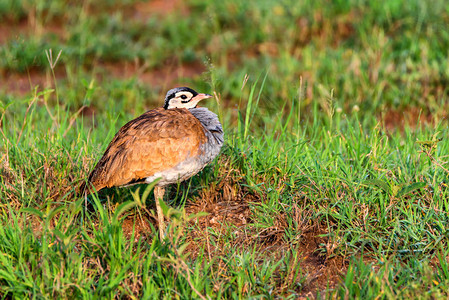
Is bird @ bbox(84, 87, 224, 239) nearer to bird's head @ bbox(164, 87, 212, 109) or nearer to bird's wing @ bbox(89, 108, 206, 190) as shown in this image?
bird's wing @ bbox(89, 108, 206, 190)

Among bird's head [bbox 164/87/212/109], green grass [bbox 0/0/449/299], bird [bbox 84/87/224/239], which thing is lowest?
green grass [bbox 0/0/449/299]

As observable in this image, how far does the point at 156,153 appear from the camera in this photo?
3984mm

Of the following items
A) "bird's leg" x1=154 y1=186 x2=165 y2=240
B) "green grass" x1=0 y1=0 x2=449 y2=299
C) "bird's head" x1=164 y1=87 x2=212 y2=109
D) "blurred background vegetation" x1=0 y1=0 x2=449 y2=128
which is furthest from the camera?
"blurred background vegetation" x1=0 y1=0 x2=449 y2=128

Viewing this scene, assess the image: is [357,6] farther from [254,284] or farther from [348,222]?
[254,284]

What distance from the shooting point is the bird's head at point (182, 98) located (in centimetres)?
450

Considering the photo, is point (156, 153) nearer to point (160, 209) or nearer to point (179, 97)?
point (160, 209)

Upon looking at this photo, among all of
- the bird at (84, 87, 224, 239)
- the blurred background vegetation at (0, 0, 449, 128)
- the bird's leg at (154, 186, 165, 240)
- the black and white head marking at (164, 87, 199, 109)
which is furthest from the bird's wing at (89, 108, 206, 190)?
the blurred background vegetation at (0, 0, 449, 128)

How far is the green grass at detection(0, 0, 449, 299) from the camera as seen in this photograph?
3.45 metres

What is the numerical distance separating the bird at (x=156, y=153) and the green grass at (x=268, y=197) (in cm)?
26

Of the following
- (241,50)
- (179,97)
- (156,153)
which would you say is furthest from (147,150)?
(241,50)

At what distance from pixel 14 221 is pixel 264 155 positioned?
1.98 metres

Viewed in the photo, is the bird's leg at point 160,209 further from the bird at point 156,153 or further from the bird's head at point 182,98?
the bird's head at point 182,98

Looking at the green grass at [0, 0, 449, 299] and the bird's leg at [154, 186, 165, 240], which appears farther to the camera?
the bird's leg at [154, 186, 165, 240]

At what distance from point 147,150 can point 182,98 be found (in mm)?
708
